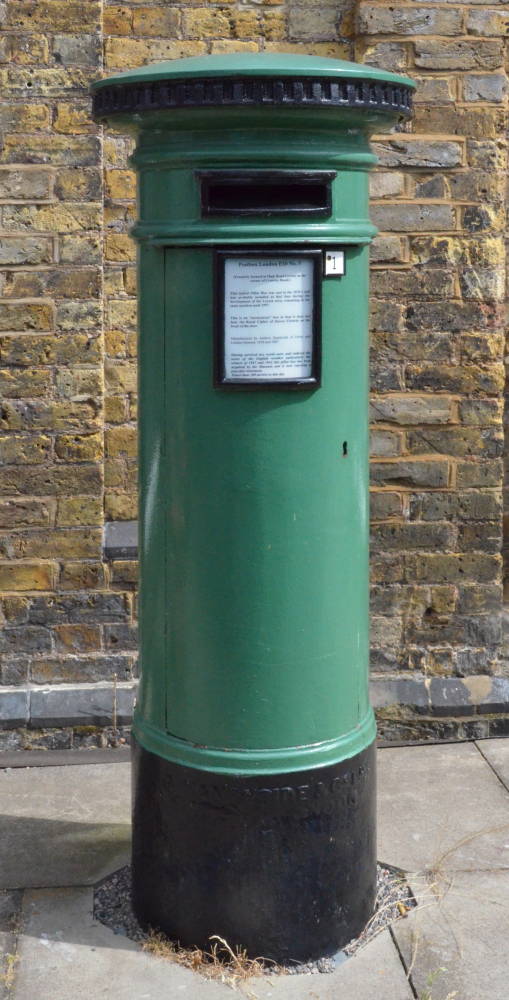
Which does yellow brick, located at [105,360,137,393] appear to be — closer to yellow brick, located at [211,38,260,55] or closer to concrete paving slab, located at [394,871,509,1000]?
yellow brick, located at [211,38,260,55]

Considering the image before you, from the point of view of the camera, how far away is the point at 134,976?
319 centimetres

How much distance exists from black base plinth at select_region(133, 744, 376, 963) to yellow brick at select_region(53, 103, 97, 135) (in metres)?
2.30

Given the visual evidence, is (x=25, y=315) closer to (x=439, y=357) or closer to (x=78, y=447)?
(x=78, y=447)

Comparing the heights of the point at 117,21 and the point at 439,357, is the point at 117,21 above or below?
above

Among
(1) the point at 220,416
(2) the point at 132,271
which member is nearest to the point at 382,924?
(1) the point at 220,416

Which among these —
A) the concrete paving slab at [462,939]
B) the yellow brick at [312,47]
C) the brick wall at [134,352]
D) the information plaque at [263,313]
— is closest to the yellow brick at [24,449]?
the brick wall at [134,352]

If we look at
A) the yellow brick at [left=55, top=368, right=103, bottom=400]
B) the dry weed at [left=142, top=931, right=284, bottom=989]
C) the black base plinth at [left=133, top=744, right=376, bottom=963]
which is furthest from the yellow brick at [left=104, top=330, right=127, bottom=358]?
the dry weed at [left=142, top=931, right=284, bottom=989]

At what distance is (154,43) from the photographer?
15.0 feet

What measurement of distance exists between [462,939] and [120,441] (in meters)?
2.20

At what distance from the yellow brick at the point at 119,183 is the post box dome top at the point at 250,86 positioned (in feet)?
5.32

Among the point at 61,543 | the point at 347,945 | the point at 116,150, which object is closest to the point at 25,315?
the point at 116,150

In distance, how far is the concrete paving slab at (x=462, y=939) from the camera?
3.15 metres

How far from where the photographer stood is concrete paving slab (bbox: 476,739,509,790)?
14.7ft

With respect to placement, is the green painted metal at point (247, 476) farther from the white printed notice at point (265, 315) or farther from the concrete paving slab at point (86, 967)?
the concrete paving slab at point (86, 967)
